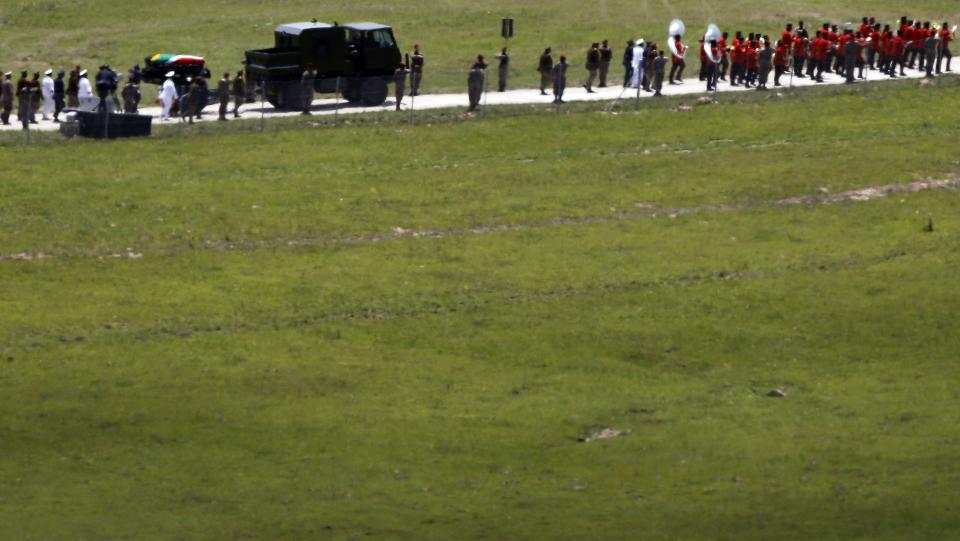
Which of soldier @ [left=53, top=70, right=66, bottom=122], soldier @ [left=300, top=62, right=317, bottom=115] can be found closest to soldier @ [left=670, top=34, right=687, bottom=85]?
soldier @ [left=300, top=62, right=317, bottom=115]

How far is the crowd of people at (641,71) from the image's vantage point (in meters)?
76.1

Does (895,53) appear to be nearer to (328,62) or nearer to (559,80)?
(559,80)

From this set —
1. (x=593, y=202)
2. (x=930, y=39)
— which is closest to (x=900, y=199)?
(x=593, y=202)

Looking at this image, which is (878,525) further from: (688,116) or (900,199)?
(688,116)

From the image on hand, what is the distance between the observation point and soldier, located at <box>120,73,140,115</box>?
75.4 meters

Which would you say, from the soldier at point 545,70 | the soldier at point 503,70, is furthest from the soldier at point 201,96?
the soldier at point 545,70

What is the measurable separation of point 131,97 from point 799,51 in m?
28.4

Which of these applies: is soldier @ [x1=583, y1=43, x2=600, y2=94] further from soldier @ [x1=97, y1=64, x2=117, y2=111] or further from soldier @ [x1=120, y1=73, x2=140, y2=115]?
soldier @ [x1=97, y1=64, x2=117, y2=111]

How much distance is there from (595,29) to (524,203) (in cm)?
3675

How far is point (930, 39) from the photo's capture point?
87375mm

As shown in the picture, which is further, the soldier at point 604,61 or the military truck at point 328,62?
the soldier at point 604,61

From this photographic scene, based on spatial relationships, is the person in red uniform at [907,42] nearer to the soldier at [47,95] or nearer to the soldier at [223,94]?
the soldier at [223,94]

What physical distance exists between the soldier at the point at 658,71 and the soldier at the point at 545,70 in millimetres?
4116

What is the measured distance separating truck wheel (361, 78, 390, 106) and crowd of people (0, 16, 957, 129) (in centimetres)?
95
